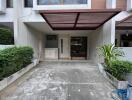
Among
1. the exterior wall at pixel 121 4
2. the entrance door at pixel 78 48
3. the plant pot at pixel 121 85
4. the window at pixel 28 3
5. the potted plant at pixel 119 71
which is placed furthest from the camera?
the entrance door at pixel 78 48

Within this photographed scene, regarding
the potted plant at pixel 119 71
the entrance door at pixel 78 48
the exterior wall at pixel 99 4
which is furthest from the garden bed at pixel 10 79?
the entrance door at pixel 78 48

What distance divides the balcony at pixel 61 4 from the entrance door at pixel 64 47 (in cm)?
782

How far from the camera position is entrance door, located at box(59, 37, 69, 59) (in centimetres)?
1834

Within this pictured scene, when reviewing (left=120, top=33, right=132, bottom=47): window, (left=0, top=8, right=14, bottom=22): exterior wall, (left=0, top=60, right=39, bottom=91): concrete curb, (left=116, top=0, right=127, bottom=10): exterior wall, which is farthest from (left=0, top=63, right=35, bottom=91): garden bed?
(left=120, top=33, right=132, bottom=47): window

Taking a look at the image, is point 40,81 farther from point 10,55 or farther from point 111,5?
point 111,5

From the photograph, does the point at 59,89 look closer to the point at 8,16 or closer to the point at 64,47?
the point at 8,16

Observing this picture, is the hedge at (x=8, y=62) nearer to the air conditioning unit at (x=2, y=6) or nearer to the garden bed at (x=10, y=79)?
the garden bed at (x=10, y=79)

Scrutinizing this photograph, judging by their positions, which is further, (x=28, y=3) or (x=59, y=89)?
(x=28, y=3)

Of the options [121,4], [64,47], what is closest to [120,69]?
[121,4]

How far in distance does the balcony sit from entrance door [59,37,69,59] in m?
7.82

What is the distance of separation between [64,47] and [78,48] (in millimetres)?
1483

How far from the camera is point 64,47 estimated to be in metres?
18.4

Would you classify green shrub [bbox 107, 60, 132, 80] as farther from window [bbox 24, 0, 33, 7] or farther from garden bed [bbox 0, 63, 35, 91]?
window [bbox 24, 0, 33, 7]

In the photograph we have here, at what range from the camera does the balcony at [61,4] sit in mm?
10523
